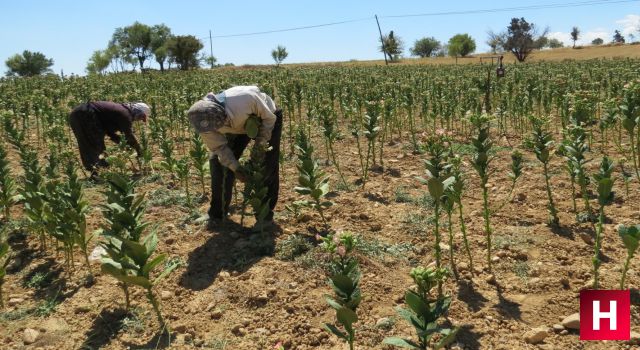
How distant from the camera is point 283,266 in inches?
161

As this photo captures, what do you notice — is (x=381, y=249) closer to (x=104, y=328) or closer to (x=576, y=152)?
(x=576, y=152)

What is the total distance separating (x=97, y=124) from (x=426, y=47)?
3568 inches

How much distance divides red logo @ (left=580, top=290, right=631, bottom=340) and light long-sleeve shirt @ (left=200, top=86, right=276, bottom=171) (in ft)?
9.52

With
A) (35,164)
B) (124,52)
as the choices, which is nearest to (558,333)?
(35,164)

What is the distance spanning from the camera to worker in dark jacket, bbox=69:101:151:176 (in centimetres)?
693

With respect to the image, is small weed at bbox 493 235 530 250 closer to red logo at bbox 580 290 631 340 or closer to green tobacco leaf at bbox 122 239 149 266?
red logo at bbox 580 290 631 340

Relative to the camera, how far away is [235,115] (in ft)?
14.9

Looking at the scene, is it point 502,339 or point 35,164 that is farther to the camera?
point 35,164

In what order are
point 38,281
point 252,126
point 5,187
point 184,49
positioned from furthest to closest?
point 184,49
point 5,187
point 252,126
point 38,281

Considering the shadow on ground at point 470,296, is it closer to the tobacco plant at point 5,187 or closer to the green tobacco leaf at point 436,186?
the green tobacco leaf at point 436,186

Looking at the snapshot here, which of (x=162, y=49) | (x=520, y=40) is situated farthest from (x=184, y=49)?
(x=520, y=40)

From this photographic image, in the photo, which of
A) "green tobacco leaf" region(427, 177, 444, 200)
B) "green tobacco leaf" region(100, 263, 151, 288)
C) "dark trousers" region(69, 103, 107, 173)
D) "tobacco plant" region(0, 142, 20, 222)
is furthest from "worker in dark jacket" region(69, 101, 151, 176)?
"green tobacco leaf" region(427, 177, 444, 200)

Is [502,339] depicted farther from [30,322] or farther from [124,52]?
[124,52]

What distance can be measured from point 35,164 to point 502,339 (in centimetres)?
433
